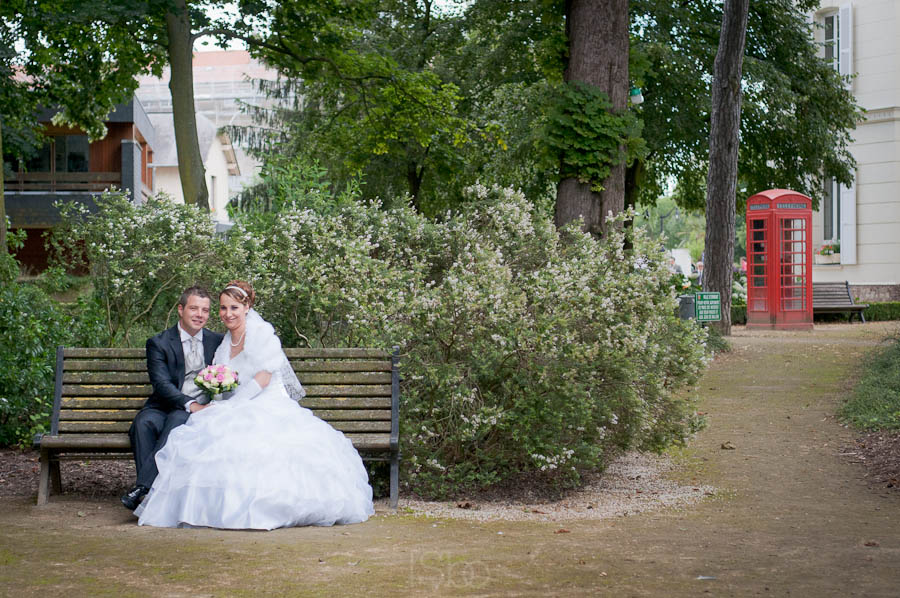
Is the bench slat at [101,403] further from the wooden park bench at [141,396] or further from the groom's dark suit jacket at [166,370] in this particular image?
the groom's dark suit jacket at [166,370]

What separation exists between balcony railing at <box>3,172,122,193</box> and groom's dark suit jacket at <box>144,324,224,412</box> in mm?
30377

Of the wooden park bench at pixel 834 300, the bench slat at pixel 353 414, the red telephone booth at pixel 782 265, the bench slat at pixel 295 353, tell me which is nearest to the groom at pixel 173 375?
the bench slat at pixel 295 353

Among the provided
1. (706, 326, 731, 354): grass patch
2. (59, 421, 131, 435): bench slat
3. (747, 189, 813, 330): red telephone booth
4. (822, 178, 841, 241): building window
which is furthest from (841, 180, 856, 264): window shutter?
(59, 421, 131, 435): bench slat

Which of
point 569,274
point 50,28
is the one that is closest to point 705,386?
point 569,274

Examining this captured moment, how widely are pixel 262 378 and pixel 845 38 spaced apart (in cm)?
2973

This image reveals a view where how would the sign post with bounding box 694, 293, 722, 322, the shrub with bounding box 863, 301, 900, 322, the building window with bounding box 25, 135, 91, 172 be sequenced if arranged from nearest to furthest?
the sign post with bounding box 694, 293, 722, 322 < the shrub with bounding box 863, 301, 900, 322 < the building window with bounding box 25, 135, 91, 172

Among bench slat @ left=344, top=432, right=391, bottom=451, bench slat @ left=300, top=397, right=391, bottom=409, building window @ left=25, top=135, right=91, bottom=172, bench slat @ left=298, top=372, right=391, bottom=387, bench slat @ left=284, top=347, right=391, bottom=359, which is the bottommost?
bench slat @ left=344, top=432, right=391, bottom=451

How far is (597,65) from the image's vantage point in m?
11.5

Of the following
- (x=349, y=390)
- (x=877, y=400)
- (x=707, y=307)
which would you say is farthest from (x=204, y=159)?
(x=349, y=390)

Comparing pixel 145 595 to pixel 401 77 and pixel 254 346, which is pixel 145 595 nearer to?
pixel 254 346

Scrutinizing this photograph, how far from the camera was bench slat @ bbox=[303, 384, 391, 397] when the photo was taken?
7402 mm

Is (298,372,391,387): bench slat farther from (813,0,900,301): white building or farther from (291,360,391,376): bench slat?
(813,0,900,301): white building

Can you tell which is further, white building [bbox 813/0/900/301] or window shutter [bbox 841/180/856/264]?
window shutter [bbox 841/180/856/264]

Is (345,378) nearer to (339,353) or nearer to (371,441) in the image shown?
(339,353)
